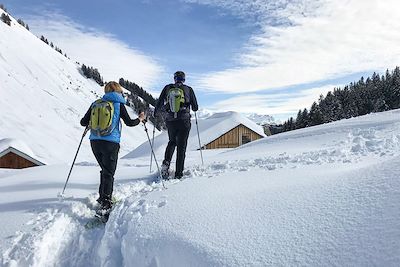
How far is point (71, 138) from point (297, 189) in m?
59.6

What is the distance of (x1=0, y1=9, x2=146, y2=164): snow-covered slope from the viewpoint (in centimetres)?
5244

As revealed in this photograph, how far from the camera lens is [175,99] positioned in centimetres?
771

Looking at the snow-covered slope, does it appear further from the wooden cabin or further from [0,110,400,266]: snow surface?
[0,110,400,266]: snow surface

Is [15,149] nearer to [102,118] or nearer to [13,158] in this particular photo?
[13,158]

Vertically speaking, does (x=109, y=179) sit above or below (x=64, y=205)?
above

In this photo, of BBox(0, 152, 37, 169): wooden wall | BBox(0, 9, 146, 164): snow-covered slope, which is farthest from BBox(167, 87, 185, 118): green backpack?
BBox(0, 9, 146, 164): snow-covered slope

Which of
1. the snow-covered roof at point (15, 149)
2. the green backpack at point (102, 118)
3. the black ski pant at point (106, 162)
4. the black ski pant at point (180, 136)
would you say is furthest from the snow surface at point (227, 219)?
the snow-covered roof at point (15, 149)

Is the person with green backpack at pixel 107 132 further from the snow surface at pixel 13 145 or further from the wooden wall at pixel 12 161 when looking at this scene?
the snow surface at pixel 13 145

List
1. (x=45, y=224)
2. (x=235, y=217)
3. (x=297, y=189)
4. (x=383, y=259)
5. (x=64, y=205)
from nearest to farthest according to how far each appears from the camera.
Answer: (x=383, y=259), (x=235, y=217), (x=297, y=189), (x=45, y=224), (x=64, y=205)

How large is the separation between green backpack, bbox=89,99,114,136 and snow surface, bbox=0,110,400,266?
120 centimetres

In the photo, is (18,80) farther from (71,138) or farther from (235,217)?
(235,217)

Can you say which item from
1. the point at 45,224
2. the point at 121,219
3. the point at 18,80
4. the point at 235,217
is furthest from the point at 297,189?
the point at 18,80

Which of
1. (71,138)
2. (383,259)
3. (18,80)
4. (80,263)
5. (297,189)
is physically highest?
(18,80)

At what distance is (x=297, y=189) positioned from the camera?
4.53 metres
